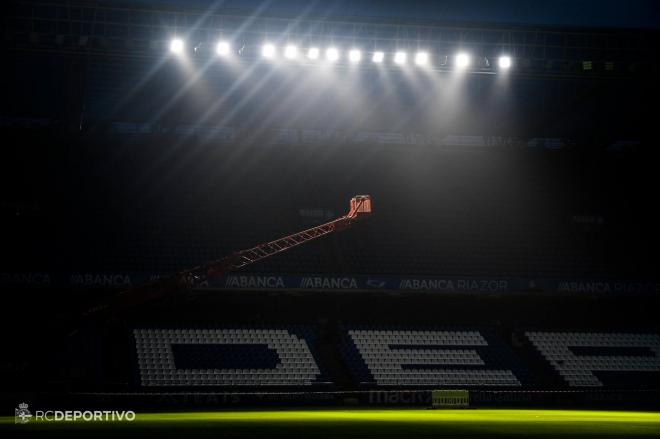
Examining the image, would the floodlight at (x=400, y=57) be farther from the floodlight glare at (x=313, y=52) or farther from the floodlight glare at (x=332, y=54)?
the floodlight glare at (x=313, y=52)

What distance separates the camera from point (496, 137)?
4344 cm

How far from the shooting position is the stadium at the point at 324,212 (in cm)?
3119

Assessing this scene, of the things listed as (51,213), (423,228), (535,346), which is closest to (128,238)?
(51,213)

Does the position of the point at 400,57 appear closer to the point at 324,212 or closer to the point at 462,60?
the point at 462,60

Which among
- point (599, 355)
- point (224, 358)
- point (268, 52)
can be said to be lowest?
point (599, 355)

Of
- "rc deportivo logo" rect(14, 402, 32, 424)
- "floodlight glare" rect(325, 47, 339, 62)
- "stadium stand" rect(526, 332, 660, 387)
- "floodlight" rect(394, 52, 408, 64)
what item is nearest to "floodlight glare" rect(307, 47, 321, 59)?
"floodlight glare" rect(325, 47, 339, 62)

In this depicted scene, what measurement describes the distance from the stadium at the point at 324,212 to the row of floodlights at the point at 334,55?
134mm

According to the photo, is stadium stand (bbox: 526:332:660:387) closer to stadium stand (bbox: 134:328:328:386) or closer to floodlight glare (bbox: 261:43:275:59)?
stadium stand (bbox: 134:328:328:386)

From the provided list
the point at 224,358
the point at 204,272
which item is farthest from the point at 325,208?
the point at 224,358

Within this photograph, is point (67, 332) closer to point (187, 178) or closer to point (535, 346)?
point (187, 178)

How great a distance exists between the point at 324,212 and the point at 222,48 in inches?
459

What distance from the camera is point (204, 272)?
31.6m

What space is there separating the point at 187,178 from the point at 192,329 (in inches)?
424

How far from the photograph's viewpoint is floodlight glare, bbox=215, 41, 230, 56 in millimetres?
32750
